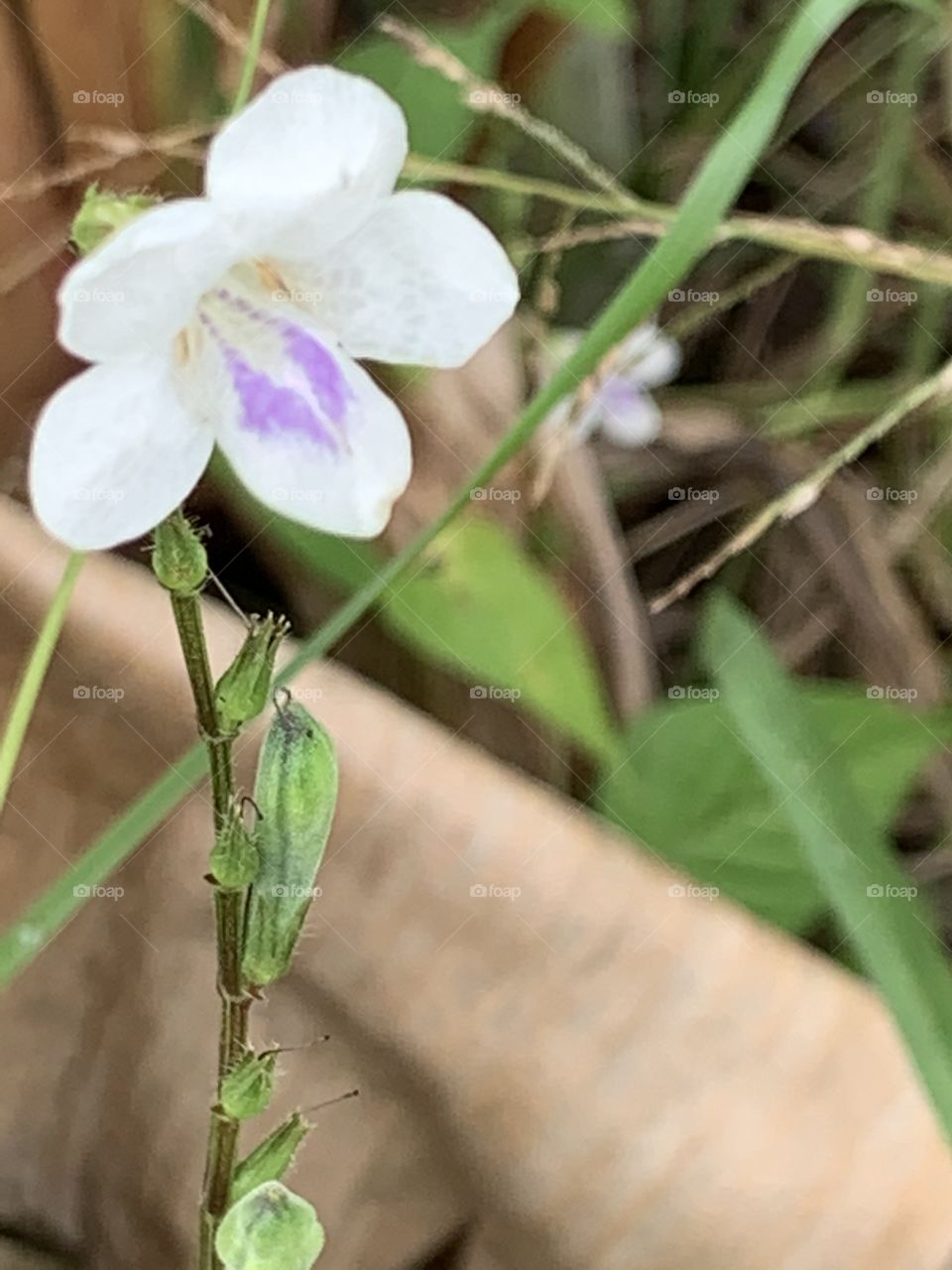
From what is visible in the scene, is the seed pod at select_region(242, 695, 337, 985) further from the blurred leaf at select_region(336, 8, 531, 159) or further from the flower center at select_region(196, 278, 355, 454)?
the blurred leaf at select_region(336, 8, 531, 159)

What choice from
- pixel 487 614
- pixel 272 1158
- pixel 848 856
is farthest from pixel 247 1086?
pixel 487 614

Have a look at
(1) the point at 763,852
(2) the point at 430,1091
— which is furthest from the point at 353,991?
(1) the point at 763,852

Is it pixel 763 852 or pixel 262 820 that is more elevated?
pixel 262 820

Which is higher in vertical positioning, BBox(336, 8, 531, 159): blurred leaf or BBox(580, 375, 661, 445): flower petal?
BBox(336, 8, 531, 159): blurred leaf

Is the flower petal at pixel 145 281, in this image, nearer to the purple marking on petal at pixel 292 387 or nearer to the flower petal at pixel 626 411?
the purple marking on petal at pixel 292 387

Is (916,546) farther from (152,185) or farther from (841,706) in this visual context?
(152,185)

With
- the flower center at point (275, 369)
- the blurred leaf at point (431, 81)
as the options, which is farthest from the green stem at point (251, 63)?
the blurred leaf at point (431, 81)

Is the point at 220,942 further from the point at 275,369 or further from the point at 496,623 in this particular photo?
the point at 496,623

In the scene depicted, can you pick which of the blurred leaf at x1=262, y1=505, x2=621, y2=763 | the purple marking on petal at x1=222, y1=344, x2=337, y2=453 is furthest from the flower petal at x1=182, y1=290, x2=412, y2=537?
the blurred leaf at x1=262, y1=505, x2=621, y2=763
